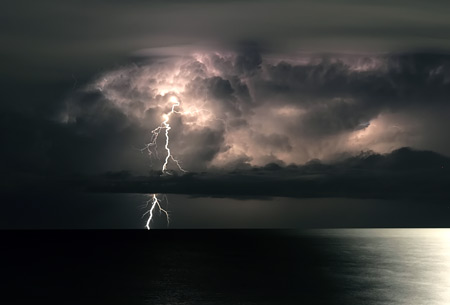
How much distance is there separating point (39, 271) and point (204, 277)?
27453 millimetres

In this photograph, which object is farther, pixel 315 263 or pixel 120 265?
pixel 315 263

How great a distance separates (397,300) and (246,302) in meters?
16.2

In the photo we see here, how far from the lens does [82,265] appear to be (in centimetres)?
10112

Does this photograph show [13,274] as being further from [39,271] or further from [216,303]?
[216,303]

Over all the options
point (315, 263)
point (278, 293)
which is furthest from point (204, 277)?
point (315, 263)

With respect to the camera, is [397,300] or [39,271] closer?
[397,300]

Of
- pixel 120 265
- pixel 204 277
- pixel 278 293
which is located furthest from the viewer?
pixel 120 265

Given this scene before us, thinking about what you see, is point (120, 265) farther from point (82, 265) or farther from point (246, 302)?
point (246, 302)

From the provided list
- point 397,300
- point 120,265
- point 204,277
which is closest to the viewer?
point 397,300

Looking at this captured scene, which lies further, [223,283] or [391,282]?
[391,282]

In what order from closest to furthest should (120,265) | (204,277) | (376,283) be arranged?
(376,283), (204,277), (120,265)

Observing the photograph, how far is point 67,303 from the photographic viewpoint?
56.2 meters

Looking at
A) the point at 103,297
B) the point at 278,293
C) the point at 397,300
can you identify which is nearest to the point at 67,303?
the point at 103,297

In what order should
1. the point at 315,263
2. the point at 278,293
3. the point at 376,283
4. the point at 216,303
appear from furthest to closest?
the point at 315,263 < the point at 376,283 < the point at 278,293 < the point at 216,303
